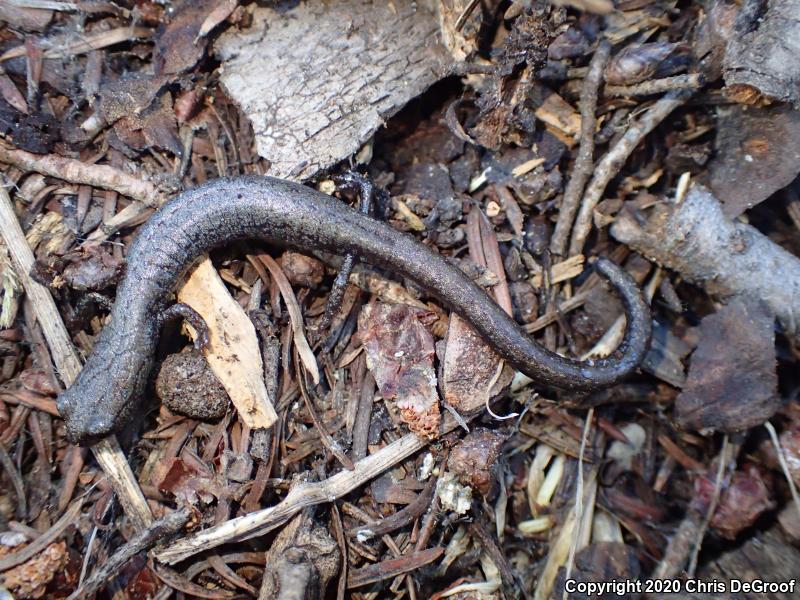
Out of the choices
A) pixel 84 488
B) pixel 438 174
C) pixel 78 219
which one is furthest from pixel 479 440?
pixel 78 219

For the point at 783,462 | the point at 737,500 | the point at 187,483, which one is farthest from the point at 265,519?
the point at 783,462

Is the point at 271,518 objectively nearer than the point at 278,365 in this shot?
Yes

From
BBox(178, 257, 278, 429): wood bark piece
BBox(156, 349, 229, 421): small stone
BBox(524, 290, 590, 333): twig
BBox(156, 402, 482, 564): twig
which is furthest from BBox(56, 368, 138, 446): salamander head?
BBox(524, 290, 590, 333): twig

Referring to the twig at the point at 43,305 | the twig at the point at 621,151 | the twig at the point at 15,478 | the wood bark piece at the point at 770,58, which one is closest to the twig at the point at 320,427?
the twig at the point at 43,305

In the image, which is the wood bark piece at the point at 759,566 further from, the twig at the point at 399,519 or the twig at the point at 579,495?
the twig at the point at 399,519

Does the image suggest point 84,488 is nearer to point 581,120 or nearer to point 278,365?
point 278,365

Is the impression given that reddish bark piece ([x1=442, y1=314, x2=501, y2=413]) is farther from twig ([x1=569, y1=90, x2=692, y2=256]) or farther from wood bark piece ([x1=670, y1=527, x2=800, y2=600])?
wood bark piece ([x1=670, y1=527, x2=800, y2=600])
